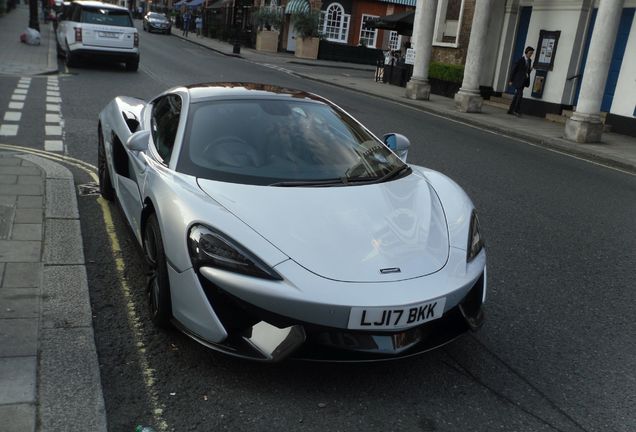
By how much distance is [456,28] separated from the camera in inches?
955

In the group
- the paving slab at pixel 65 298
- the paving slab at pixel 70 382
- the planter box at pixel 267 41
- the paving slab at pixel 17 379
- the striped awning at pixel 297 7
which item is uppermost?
the striped awning at pixel 297 7

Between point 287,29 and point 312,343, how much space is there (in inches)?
1702

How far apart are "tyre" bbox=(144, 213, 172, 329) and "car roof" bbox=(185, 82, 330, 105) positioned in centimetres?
109

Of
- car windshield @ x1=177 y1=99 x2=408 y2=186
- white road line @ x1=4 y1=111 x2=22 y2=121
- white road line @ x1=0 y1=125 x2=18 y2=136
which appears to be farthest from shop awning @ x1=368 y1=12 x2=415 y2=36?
car windshield @ x1=177 y1=99 x2=408 y2=186

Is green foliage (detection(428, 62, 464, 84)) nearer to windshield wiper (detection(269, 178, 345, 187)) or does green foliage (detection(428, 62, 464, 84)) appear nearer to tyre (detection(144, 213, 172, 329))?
windshield wiper (detection(269, 178, 345, 187))

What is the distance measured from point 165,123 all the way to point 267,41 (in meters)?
39.5

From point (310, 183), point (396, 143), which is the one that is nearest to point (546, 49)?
point (396, 143)

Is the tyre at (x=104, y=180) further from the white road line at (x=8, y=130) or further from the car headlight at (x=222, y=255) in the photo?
the white road line at (x=8, y=130)

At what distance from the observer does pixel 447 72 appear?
2297 centimetres

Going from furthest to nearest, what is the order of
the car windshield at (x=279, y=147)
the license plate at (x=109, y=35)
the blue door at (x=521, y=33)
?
the blue door at (x=521, y=33) → the license plate at (x=109, y=35) → the car windshield at (x=279, y=147)

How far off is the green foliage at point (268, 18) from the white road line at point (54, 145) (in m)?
35.3

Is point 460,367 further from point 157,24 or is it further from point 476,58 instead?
point 157,24

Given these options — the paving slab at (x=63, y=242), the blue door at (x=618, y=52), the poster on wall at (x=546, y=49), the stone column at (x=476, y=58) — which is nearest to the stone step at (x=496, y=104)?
the poster on wall at (x=546, y=49)

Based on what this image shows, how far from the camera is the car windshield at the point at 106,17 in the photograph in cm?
1816
